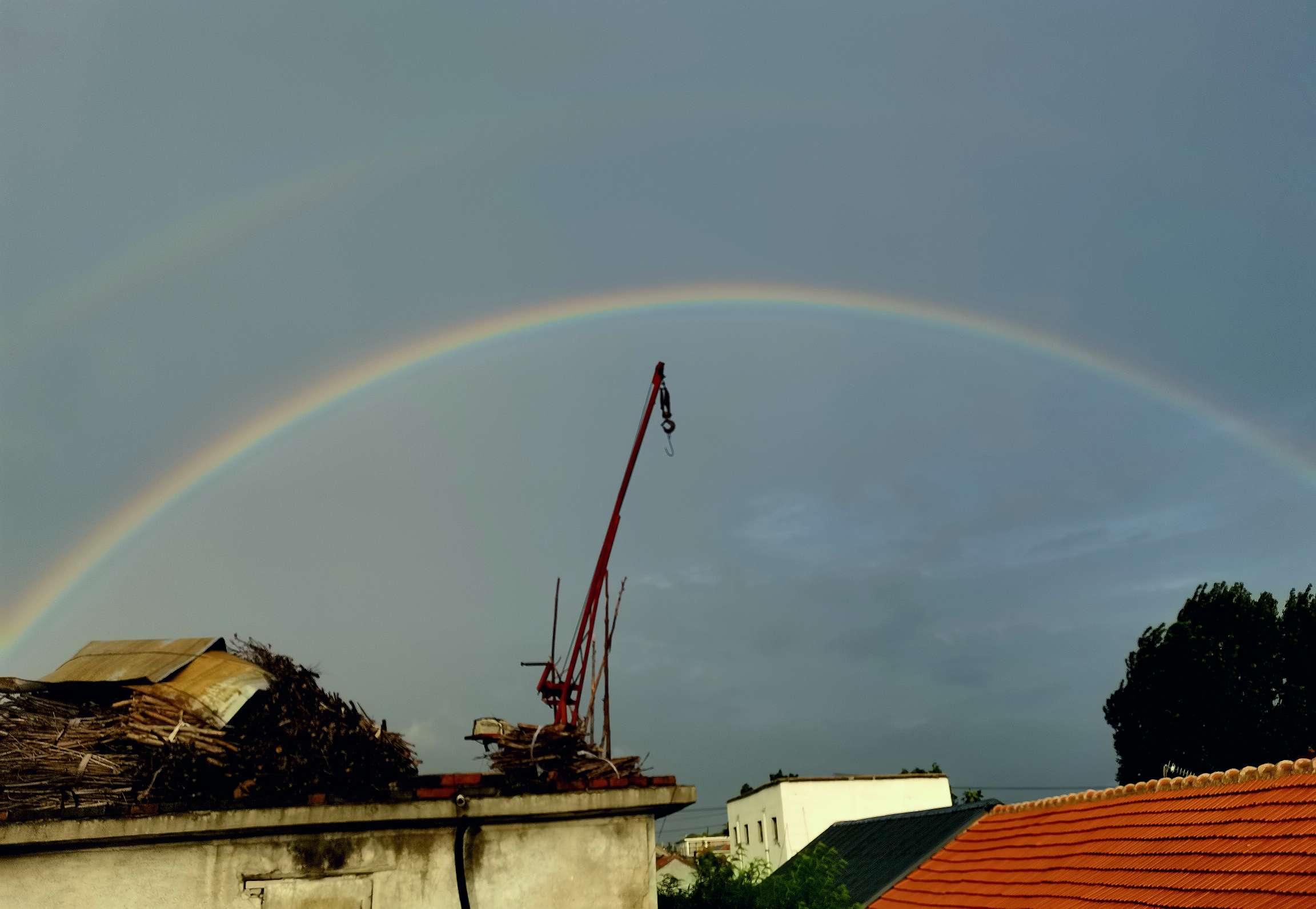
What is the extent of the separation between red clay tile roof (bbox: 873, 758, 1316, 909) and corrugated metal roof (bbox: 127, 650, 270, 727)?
39.1 feet

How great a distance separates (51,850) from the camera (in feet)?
25.0

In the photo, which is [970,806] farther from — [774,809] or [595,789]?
[774,809]

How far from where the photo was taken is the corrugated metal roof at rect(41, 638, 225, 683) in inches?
376

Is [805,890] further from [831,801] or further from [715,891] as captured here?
[831,801]

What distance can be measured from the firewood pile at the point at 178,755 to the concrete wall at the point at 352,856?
0.28 meters

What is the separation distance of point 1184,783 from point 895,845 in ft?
33.9

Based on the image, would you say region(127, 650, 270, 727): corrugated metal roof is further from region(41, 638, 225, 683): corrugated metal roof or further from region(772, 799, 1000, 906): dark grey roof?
region(772, 799, 1000, 906): dark grey roof

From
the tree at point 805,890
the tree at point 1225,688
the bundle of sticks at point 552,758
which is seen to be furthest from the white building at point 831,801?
the bundle of sticks at point 552,758

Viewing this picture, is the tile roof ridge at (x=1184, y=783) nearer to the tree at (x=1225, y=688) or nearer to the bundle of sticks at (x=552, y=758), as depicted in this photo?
the bundle of sticks at (x=552, y=758)

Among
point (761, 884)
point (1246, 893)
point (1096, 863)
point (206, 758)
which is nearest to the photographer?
point (206, 758)

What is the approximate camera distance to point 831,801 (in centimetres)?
4734

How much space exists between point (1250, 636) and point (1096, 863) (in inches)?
1345

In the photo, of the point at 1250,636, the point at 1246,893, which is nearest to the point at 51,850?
the point at 1246,893

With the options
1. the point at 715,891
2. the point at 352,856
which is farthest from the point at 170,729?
the point at 715,891
